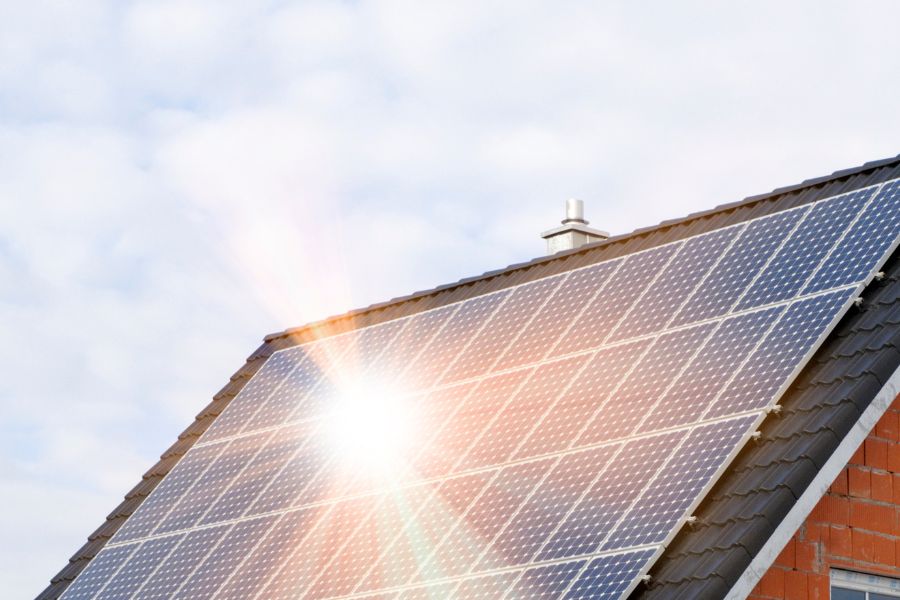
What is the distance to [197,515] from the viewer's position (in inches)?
849

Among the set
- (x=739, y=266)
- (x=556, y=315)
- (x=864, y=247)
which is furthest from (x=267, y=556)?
(x=864, y=247)

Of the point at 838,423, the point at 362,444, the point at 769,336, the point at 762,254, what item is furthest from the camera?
the point at 362,444

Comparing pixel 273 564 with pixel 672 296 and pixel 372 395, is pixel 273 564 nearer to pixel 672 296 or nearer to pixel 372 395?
pixel 372 395

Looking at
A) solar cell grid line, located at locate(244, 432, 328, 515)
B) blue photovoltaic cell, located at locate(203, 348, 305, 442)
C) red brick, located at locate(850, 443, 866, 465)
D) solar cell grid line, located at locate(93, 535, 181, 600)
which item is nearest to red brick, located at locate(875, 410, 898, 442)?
red brick, located at locate(850, 443, 866, 465)

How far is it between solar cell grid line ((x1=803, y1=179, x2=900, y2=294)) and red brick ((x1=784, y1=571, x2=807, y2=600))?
302 cm

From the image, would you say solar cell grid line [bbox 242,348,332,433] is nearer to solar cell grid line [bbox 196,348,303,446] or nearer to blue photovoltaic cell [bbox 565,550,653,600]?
solar cell grid line [bbox 196,348,303,446]

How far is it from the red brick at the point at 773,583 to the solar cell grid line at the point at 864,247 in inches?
121

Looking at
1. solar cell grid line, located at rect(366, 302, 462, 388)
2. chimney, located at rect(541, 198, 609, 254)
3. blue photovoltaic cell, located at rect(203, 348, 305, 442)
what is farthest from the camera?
chimney, located at rect(541, 198, 609, 254)

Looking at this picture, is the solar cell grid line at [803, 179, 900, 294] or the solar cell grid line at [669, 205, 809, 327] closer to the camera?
the solar cell grid line at [803, 179, 900, 294]

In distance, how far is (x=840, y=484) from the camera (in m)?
16.5

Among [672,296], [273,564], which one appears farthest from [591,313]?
[273,564]

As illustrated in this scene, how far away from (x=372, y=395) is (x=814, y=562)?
6963mm

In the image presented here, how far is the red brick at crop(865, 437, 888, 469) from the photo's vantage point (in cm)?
1675

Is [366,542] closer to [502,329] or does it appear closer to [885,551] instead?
[502,329]
